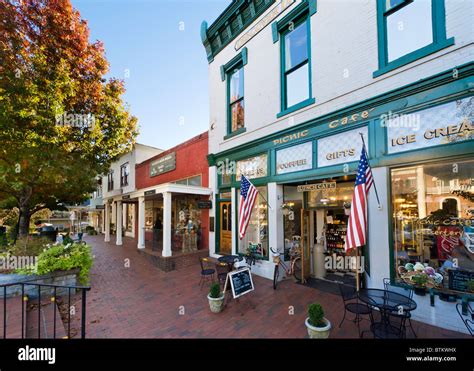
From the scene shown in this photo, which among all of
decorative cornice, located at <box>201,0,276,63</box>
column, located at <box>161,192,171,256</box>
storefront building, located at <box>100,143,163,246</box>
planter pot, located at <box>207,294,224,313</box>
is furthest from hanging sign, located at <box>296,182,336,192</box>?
storefront building, located at <box>100,143,163,246</box>

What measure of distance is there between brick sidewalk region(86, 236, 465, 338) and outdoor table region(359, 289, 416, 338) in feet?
1.87

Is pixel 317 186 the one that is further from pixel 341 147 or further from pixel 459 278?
pixel 459 278

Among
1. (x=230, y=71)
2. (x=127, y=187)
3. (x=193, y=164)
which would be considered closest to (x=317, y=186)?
(x=230, y=71)

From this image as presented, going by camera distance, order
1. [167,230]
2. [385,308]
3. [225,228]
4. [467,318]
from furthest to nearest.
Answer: [225,228] → [167,230] → [467,318] → [385,308]

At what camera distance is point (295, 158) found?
7.28 metres

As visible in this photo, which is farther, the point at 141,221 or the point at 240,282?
the point at 141,221

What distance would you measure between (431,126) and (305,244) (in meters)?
4.65

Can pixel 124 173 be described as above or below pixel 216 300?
above

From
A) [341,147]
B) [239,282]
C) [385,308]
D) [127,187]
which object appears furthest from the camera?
[127,187]

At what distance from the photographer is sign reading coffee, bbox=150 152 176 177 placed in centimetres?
1356

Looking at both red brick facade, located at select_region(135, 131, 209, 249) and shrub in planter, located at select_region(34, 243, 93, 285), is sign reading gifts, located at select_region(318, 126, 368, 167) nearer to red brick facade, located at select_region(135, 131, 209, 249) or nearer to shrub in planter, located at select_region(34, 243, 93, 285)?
red brick facade, located at select_region(135, 131, 209, 249)
